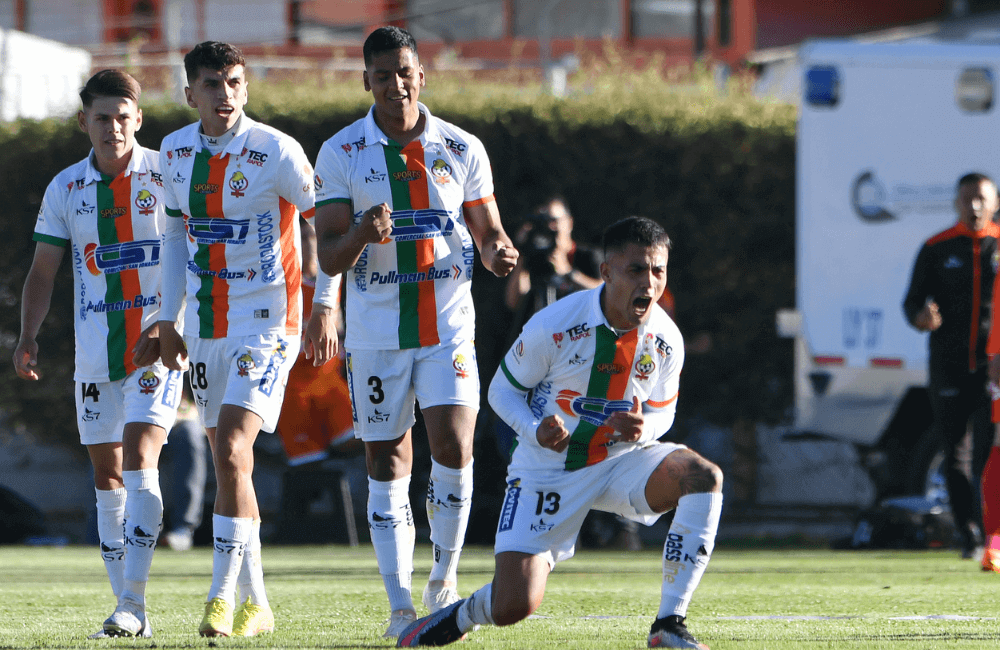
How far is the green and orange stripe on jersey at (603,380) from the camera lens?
4859mm

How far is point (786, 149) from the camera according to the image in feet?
39.1

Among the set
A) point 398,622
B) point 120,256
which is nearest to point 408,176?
point 120,256

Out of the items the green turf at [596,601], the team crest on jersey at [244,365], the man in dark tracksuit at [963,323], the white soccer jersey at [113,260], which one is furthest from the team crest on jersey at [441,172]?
the man in dark tracksuit at [963,323]

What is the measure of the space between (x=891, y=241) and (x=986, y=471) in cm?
303

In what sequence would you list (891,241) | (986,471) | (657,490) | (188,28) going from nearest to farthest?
(657,490) → (986,471) → (891,241) → (188,28)

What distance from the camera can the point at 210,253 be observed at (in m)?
5.37

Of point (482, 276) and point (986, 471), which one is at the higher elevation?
point (482, 276)

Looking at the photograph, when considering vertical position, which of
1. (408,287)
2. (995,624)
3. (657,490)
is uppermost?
(408,287)

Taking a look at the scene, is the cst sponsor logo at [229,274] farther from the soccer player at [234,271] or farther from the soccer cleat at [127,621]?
the soccer cleat at [127,621]

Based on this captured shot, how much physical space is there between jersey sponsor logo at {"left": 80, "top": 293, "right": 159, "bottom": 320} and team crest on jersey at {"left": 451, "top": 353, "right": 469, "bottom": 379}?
50.6 inches

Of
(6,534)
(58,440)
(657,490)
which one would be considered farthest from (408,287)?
(58,440)

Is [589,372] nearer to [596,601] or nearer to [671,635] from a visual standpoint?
[671,635]

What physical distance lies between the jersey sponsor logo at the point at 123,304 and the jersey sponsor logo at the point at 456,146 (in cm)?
135

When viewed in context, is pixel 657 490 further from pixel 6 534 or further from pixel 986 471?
pixel 6 534
